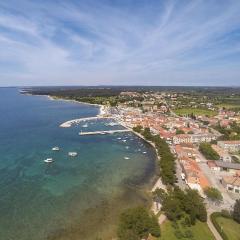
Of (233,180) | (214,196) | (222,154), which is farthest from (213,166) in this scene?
(214,196)

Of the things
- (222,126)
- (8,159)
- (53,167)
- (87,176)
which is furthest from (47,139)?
(222,126)

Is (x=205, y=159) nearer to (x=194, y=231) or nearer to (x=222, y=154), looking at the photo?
(x=222, y=154)

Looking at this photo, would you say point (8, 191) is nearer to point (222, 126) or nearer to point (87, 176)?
point (87, 176)

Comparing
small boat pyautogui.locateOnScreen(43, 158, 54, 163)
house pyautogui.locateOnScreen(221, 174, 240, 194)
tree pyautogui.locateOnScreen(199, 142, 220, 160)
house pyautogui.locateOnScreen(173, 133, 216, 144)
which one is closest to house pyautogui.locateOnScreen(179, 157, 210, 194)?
house pyautogui.locateOnScreen(221, 174, 240, 194)

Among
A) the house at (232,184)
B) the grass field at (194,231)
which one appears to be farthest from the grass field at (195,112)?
the grass field at (194,231)

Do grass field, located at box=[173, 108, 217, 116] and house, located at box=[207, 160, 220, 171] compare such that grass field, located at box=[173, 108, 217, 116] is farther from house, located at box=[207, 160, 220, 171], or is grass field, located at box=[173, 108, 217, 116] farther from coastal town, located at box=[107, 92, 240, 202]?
house, located at box=[207, 160, 220, 171]
